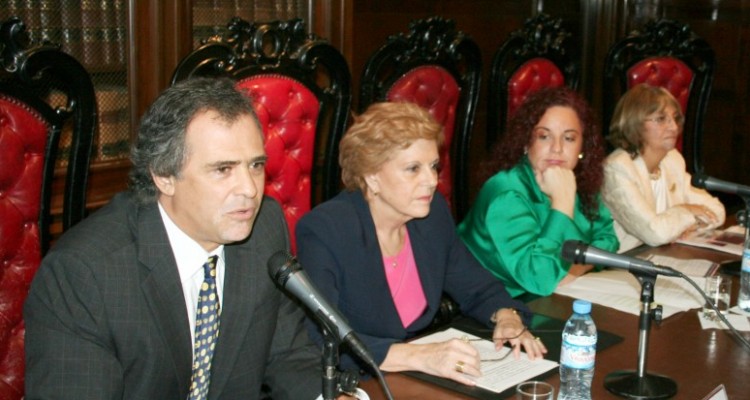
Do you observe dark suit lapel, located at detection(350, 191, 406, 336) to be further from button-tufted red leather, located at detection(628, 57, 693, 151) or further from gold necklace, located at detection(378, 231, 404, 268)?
button-tufted red leather, located at detection(628, 57, 693, 151)

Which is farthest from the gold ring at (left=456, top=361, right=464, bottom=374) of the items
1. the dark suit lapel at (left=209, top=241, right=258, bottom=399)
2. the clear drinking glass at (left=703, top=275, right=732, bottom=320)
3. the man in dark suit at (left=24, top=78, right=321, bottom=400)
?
the clear drinking glass at (left=703, top=275, right=732, bottom=320)

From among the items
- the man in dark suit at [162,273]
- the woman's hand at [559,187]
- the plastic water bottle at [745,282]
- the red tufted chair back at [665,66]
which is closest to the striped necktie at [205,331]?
the man in dark suit at [162,273]

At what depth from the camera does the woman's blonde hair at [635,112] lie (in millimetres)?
3613

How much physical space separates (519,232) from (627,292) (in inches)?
15.1

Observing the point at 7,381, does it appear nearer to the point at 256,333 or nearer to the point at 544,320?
the point at 256,333

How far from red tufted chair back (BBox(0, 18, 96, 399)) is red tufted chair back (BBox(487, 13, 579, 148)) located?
6.24ft

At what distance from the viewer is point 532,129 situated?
10.00 ft

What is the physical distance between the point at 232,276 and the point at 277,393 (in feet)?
0.92

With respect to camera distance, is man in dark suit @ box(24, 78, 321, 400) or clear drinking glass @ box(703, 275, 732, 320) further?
clear drinking glass @ box(703, 275, 732, 320)

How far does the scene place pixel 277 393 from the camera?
201 centimetres

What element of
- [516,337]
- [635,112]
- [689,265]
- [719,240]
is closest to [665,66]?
[635,112]

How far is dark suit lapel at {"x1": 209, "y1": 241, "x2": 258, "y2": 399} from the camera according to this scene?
1.91 m

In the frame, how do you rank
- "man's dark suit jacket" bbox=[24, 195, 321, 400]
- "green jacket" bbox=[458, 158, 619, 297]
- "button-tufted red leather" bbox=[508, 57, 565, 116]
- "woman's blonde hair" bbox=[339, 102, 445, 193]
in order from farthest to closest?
"button-tufted red leather" bbox=[508, 57, 565, 116], "green jacket" bbox=[458, 158, 619, 297], "woman's blonde hair" bbox=[339, 102, 445, 193], "man's dark suit jacket" bbox=[24, 195, 321, 400]

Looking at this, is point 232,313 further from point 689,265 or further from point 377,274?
point 689,265
